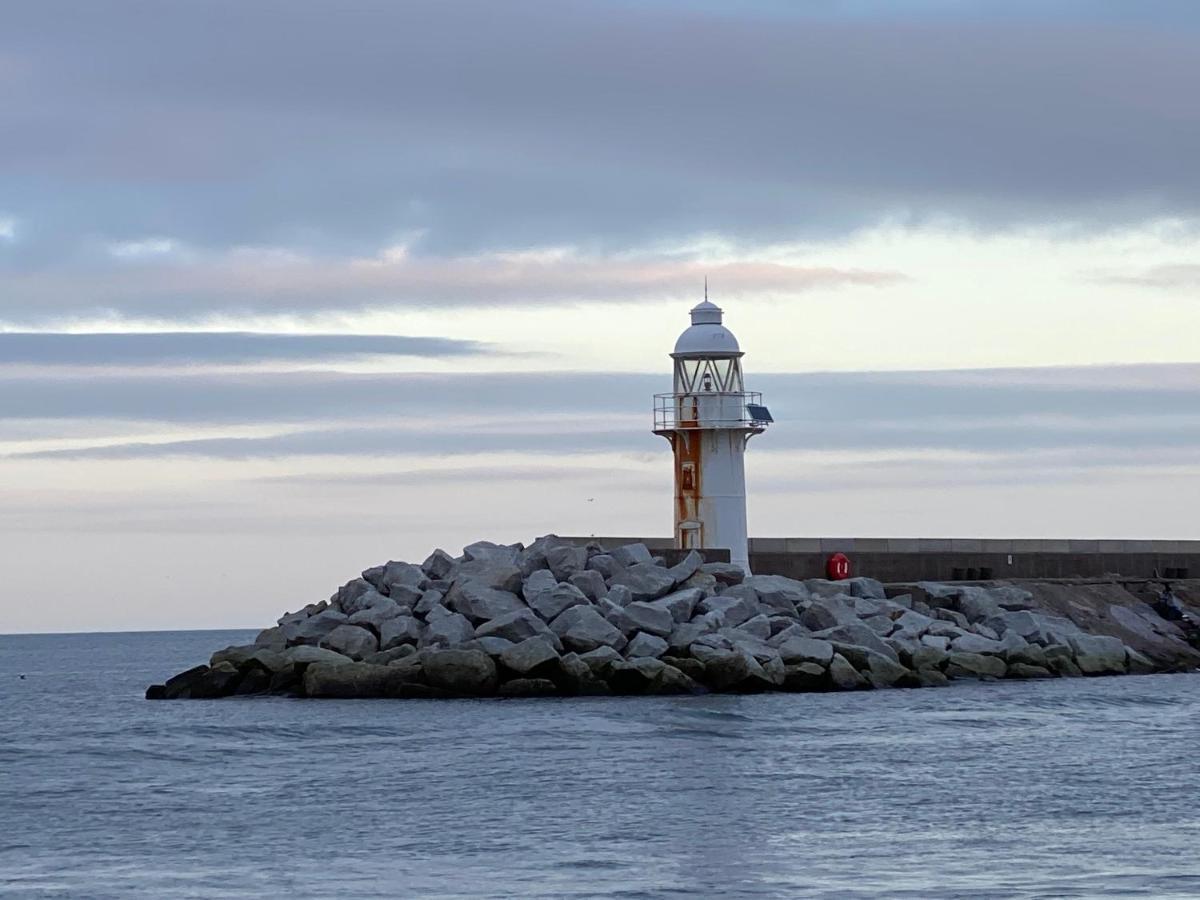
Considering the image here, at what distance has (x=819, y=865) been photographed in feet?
46.2

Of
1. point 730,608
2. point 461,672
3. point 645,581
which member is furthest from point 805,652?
point 461,672

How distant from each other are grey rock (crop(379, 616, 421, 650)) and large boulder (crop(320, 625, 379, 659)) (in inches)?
5.7

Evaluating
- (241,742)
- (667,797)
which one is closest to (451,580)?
(241,742)

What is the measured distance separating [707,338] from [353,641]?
26.1 ft

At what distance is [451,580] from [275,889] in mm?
15468

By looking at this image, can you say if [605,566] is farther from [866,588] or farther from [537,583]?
[866,588]

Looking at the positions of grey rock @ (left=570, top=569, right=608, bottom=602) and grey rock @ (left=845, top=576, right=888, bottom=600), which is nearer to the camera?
grey rock @ (left=570, top=569, right=608, bottom=602)

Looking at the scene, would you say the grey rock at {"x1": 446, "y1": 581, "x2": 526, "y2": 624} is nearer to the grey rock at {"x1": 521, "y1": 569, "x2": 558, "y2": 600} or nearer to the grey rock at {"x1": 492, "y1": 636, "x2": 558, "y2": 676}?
the grey rock at {"x1": 521, "y1": 569, "x2": 558, "y2": 600}

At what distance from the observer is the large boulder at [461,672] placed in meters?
26.0

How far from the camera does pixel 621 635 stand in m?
26.6

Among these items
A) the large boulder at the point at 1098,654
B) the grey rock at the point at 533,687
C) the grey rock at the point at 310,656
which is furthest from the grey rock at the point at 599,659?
the large boulder at the point at 1098,654

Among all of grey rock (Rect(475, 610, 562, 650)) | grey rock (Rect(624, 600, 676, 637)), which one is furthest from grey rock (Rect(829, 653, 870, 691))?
grey rock (Rect(475, 610, 562, 650))

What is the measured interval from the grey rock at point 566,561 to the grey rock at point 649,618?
6.14 ft

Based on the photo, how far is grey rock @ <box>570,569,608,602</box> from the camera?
27.8 metres
